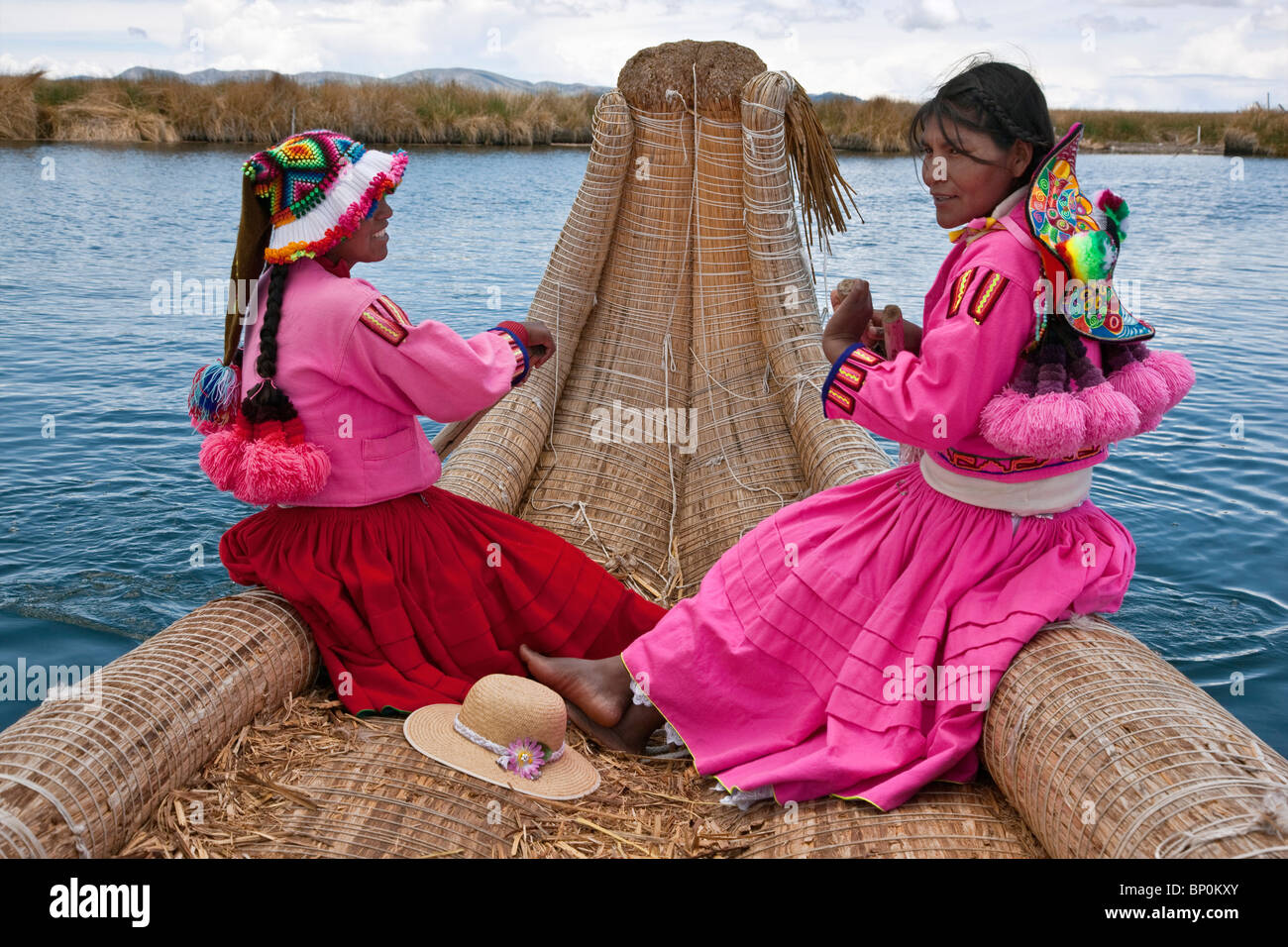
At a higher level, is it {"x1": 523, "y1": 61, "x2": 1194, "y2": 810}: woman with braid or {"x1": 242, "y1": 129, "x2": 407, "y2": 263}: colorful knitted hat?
{"x1": 242, "y1": 129, "x2": 407, "y2": 263}: colorful knitted hat

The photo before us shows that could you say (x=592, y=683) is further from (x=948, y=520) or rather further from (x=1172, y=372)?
(x=1172, y=372)

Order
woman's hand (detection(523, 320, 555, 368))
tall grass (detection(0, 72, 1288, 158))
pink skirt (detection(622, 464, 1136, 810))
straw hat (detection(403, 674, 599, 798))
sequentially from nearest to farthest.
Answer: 1. pink skirt (detection(622, 464, 1136, 810))
2. straw hat (detection(403, 674, 599, 798))
3. woman's hand (detection(523, 320, 555, 368))
4. tall grass (detection(0, 72, 1288, 158))

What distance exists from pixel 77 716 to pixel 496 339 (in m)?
1.20

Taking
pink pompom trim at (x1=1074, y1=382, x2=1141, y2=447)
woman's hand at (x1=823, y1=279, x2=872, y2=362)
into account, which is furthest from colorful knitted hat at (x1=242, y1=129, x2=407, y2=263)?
pink pompom trim at (x1=1074, y1=382, x2=1141, y2=447)

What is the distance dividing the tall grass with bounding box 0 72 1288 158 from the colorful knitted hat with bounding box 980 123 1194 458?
19.0 meters

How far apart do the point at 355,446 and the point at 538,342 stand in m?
0.53

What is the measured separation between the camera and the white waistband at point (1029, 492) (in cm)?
231

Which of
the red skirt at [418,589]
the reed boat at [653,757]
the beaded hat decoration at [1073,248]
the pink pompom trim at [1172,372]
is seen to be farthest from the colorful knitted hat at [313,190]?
the pink pompom trim at [1172,372]

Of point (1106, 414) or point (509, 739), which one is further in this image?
point (509, 739)

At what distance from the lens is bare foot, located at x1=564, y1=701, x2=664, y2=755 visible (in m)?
2.70

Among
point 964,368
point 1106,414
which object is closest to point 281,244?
point 964,368

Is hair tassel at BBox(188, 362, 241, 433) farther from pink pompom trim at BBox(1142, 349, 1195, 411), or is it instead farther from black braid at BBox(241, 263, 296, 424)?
pink pompom trim at BBox(1142, 349, 1195, 411)

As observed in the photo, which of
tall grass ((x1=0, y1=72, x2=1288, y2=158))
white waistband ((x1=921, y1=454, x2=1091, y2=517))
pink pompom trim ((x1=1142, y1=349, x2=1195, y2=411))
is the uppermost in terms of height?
tall grass ((x1=0, y1=72, x2=1288, y2=158))

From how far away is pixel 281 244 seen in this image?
251 centimetres
